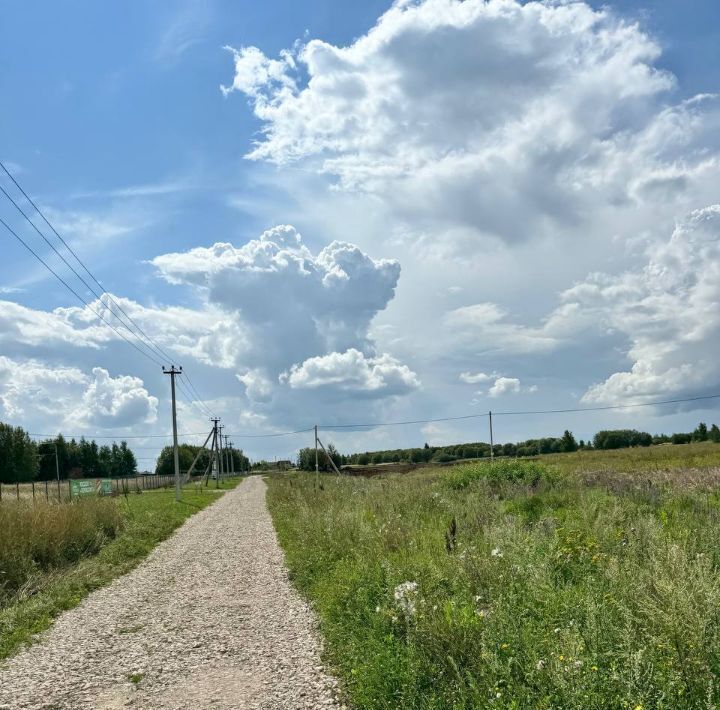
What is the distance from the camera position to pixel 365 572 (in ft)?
29.9

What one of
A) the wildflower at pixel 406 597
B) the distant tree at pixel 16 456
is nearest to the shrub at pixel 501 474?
the wildflower at pixel 406 597

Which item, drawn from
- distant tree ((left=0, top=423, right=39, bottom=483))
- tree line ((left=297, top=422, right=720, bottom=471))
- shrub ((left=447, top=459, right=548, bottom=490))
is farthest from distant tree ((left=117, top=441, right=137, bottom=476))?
shrub ((left=447, top=459, right=548, bottom=490))

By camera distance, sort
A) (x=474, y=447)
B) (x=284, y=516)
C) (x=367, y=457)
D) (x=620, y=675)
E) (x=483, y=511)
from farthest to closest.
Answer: (x=367, y=457) → (x=474, y=447) → (x=284, y=516) → (x=483, y=511) → (x=620, y=675)

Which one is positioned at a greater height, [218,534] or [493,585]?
[493,585]

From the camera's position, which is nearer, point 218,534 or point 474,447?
point 218,534

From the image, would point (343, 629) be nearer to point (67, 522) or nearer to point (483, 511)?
point (483, 511)

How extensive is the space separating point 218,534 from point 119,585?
8493 mm

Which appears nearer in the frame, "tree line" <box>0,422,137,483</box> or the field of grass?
the field of grass

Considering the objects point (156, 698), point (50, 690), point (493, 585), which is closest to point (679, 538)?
point (493, 585)

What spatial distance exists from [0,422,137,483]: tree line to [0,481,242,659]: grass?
217 feet

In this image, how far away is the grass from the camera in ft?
34.4

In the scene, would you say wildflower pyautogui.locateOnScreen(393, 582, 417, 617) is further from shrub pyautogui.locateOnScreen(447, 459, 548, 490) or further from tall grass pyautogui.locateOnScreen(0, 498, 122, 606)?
shrub pyautogui.locateOnScreen(447, 459, 548, 490)

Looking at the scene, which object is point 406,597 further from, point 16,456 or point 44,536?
point 16,456

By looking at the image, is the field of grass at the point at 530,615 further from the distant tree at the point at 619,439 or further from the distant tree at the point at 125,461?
the distant tree at the point at 125,461
